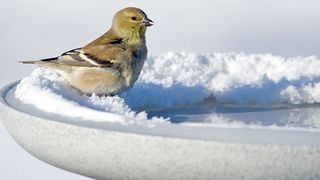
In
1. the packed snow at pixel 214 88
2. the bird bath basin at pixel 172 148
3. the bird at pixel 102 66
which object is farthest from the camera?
the bird at pixel 102 66

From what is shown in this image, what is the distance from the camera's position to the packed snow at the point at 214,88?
3.42 meters

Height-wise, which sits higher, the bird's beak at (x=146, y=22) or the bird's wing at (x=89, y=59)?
the bird's beak at (x=146, y=22)

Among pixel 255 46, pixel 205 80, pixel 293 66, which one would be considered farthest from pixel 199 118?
pixel 255 46

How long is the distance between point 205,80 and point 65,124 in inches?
50.9

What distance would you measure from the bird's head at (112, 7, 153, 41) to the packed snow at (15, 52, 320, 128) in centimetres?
14

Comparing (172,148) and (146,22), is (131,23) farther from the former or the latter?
(172,148)

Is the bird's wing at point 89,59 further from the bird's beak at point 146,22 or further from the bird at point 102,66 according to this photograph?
the bird's beak at point 146,22

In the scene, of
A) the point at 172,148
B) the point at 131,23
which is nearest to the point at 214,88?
the point at 131,23

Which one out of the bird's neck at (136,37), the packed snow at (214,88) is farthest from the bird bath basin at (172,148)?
the bird's neck at (136,37)

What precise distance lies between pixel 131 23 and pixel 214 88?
62cm

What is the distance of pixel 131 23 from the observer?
4172 millimetres

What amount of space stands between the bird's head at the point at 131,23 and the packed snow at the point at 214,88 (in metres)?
0.14

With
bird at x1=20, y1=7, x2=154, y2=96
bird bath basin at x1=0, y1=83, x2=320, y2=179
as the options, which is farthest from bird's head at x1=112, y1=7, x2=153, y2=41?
bird bath basin at x1=0, y1=83, x2=320, y2=179

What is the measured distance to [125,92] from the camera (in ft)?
12.5
